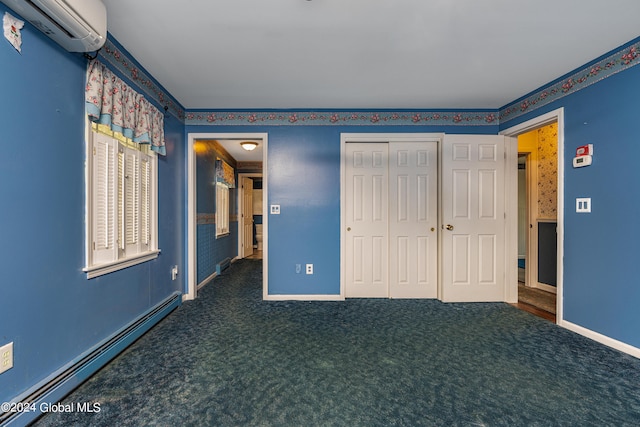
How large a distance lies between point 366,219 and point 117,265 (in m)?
2.64

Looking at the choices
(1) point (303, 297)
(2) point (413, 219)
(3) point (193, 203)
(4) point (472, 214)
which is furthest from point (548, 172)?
(3) point (193, 203)

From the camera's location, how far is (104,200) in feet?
6.53

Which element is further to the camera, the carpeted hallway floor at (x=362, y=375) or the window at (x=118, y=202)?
the window at (x=118, y=202)

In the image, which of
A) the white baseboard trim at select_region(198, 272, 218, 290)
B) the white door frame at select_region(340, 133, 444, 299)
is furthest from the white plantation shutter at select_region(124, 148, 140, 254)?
the white door frame at select_region(340, 133, 444, 299)

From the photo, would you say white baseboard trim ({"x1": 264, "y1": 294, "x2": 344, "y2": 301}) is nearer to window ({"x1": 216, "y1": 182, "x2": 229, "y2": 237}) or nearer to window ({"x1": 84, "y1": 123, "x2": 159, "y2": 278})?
window ({"x1": 84, "y1": 123, "x2": 159, "y2": 278})

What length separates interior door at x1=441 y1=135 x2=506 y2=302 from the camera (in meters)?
3.35

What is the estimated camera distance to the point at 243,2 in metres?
1.71

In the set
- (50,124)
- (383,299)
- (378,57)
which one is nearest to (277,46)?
(378,57)

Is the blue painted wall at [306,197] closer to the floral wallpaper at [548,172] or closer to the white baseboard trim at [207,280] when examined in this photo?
the floral wallpaper at [548,172]

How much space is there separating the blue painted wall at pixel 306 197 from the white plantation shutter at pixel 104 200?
5.37ft

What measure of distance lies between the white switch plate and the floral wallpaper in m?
1.58

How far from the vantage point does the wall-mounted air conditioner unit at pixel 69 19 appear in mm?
1328

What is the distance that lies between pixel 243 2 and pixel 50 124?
4.49 feet

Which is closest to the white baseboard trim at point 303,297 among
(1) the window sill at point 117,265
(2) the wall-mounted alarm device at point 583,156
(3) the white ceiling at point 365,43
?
(1) the window sill at point 117,265
